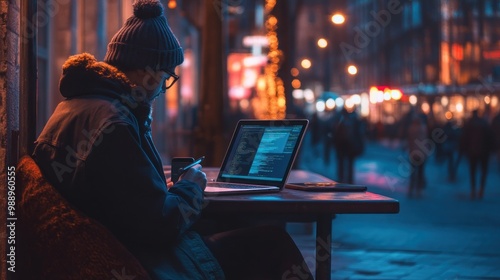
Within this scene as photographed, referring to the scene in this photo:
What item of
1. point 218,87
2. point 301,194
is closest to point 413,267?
point 301,194

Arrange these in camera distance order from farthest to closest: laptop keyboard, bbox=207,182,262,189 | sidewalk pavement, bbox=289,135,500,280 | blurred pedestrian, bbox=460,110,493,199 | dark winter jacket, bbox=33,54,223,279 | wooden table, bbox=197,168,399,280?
blurred pedestrian, bbox=460,110,493,199
sidewalk pavement, bbox=289,135,500,280
laptop keyboard, bbox=207,182,262,189
wooden table, bbox=197,168,399,280
dark winter jacket, bbox=33,54,223,279

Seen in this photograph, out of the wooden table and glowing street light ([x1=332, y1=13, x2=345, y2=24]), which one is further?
glowing street light ([x1=332, y1=13, x2=345, y2=24])

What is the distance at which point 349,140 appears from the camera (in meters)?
17.8

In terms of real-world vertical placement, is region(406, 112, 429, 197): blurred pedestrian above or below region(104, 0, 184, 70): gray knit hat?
below

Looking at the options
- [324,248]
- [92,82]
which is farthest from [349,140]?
[92,82]

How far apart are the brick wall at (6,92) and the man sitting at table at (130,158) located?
207 mm

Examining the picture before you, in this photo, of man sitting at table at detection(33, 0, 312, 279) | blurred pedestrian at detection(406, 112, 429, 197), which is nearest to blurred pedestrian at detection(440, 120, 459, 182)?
blurred pedestrian at detection(406, 112, 429, 197)

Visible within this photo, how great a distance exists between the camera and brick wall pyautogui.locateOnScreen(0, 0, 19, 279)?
3.15 metres

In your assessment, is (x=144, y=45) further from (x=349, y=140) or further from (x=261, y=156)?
(x=349, y=140)

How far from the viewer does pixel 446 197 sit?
16406 mm

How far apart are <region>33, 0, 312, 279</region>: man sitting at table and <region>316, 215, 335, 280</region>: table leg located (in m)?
0.31

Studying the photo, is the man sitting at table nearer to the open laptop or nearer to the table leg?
the table leg

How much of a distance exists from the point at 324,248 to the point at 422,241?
6139 millimetres

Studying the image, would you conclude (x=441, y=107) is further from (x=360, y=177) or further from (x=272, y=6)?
(x=272, y=6)
